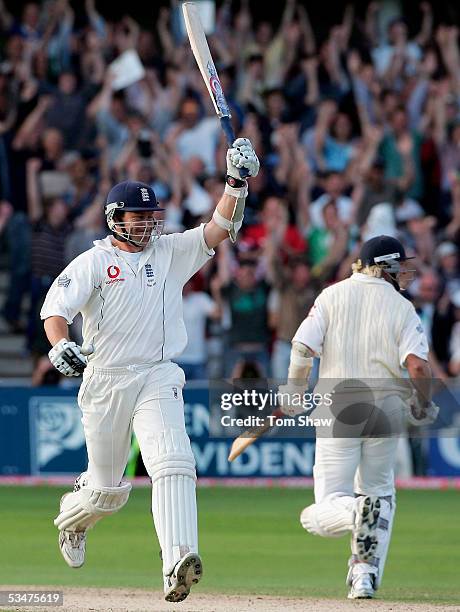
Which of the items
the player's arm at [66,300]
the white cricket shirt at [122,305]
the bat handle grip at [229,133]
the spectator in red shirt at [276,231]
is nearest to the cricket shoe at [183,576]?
the player's arm at [66,300]

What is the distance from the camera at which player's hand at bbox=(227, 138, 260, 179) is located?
7.70 metres

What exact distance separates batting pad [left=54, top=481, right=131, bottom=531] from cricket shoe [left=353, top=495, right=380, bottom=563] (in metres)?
1.34

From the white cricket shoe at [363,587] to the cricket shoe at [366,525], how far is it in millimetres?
139

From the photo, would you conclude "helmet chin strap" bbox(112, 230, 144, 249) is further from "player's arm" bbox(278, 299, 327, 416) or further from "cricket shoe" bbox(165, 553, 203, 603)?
"cricket shoe" bbox(165, 553, 203, 603)

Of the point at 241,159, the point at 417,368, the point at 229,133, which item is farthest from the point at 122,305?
the point at 417,368

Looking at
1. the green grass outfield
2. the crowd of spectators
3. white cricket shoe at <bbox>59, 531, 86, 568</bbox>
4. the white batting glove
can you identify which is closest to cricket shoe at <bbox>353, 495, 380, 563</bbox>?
the green grass outfield

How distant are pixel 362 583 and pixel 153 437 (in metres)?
1.76

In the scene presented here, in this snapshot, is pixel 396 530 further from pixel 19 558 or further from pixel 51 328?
pixel 51 328

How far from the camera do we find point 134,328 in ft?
25.3

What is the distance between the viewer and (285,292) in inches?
599

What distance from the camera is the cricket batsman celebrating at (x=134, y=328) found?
7480mm

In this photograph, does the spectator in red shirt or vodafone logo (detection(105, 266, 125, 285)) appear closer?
vodafone logo (detection(105, 266, 125, 285))

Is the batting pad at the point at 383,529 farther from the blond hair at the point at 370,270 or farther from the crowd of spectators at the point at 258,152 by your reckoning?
the crowd of spectators at the point at 258,152

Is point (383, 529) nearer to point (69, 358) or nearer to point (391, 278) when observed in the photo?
point (391, 278)
